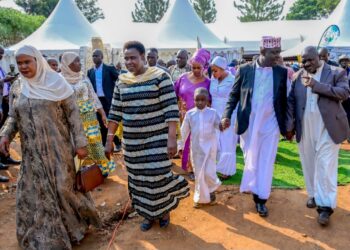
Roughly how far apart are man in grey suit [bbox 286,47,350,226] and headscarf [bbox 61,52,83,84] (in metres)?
2.94

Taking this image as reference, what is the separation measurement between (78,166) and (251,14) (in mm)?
53034

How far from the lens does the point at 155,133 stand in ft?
12.3

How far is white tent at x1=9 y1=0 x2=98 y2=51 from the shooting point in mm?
19359

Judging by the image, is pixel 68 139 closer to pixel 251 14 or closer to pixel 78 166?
pixel 78 166

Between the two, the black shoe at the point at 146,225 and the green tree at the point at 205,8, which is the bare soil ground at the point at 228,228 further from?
the green tree at the point at 205,8

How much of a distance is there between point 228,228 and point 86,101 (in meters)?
2.72

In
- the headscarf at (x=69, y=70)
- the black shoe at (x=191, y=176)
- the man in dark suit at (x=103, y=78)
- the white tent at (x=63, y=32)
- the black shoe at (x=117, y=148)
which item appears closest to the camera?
the headscarf at (x=69, y=70)

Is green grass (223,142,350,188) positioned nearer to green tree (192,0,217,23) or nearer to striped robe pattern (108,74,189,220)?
striped robe pattern (108,74,189,220)

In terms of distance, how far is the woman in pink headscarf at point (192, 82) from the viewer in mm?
5457

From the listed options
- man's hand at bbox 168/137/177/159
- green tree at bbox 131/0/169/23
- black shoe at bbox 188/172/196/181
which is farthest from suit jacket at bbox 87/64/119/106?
green tree at bbox 131/0/169/23

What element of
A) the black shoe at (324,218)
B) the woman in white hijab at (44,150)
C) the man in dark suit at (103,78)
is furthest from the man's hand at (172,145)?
the man in dark suit at (103,78)

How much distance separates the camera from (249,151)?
→ 4.34 meters

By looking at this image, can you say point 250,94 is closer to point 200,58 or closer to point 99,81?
point 200,58

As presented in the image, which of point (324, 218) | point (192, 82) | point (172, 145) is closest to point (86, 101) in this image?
point (192, 82)
